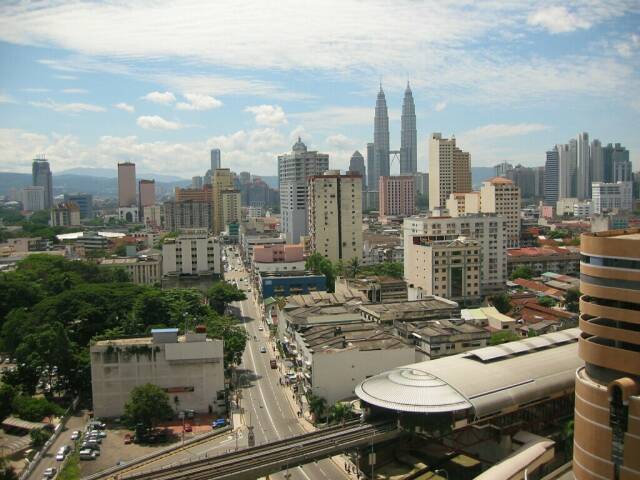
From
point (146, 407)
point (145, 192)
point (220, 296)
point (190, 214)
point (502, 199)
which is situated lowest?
point (146, 407)

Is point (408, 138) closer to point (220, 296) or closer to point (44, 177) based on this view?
point (44, 177)

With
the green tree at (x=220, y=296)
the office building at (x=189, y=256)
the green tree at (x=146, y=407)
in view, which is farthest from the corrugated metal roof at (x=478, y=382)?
the office building at (x=189, y=256)

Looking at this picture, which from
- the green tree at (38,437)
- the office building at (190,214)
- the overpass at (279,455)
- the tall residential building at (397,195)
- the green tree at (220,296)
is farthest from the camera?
the tall residential building at (397,195)

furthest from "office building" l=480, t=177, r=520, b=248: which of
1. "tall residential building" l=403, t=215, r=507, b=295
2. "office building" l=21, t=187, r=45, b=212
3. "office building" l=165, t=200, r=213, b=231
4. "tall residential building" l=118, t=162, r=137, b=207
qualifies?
"office building" l=21, t=187, r=45, b=212

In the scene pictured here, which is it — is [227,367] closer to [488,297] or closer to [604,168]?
[488,297]

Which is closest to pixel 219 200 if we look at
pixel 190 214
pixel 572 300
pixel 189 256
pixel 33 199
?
pixel 190 214

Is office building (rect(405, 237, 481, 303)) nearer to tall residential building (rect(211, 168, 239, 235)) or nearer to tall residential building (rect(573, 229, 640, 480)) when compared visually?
tall residential building (rect(573, 229, 640, 480))

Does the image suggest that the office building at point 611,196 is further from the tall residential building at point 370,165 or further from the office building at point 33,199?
Result: the office building at point 33,199

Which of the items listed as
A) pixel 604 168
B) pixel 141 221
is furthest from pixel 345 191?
pixel 604 168
